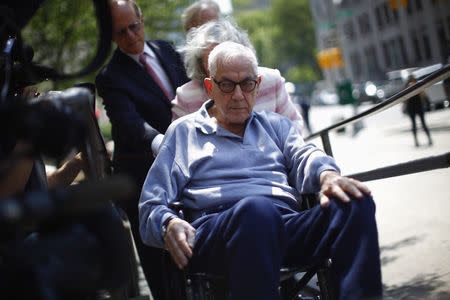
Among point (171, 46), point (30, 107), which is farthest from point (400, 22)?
point (30, 107)

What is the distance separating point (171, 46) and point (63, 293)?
10.4 feet

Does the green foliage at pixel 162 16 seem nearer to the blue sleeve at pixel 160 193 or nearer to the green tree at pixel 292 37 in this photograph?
the blue sleeve at pixel 160 193

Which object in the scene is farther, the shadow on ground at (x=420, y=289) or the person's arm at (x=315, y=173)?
the shadow on ground at (x=420, y=289)

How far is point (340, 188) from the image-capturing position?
257 cm

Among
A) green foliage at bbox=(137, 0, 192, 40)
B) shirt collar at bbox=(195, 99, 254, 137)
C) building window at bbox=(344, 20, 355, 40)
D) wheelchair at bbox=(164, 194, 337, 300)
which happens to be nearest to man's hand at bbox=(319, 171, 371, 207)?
wheelchair at bbox=(164, 194, 337, 300)

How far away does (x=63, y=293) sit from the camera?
1.37 m

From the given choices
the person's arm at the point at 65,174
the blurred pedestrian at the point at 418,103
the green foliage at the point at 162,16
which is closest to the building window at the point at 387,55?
the green foliage at the point at 162,16

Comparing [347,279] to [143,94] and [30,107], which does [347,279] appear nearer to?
[30,107]

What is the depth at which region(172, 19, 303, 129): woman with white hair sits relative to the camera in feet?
12.5

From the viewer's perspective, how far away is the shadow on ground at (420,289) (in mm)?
4156

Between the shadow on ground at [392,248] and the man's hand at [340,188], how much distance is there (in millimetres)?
3019

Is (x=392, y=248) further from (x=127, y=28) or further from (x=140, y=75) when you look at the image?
(x=127, y=28)

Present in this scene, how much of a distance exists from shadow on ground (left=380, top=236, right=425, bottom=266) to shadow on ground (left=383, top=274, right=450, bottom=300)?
0.70 m

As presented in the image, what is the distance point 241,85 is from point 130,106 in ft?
3.45
